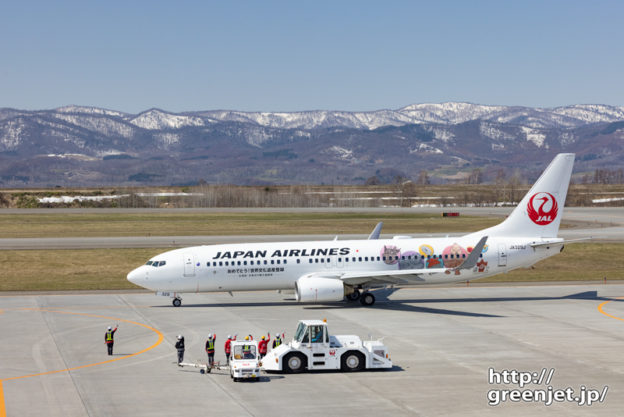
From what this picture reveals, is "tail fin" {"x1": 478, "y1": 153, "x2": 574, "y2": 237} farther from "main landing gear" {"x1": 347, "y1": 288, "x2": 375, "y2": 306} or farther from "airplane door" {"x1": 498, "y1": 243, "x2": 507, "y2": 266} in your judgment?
"main landing gear" {"x1": 347, "y1": 288, "x2": 375, "y2": 306}

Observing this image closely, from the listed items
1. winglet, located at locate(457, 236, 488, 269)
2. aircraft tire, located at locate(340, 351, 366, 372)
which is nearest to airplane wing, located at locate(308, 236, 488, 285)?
winglet, located at locate(457, 236, 488, 269)

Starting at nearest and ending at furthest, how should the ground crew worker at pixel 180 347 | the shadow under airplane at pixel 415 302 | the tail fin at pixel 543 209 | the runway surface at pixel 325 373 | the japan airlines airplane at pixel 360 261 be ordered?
the runway surface at pixel 325 373, the ground crew worker at pixel 180 347, the shadow under airplane at pixel 415 302, the japan airlines airplane at pixel 360 261, the tail fin at pixel 543 209

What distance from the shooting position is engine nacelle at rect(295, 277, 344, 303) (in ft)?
161

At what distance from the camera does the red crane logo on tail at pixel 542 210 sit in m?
54.1

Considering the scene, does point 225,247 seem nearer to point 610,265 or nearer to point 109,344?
point 109,344

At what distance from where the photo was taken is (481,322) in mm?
45281

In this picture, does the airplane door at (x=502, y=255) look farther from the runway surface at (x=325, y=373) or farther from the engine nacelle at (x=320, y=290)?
the engine nacelle at (x=320, y=290)

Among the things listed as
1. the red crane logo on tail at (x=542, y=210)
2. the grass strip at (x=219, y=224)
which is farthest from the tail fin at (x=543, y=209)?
the grass strip at (x=219, y=224)

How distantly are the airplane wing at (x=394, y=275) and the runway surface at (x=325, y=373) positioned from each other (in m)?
1.84

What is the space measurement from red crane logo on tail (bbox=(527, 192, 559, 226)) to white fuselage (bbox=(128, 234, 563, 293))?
1462 millimetres

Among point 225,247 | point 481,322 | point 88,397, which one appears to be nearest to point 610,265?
point 481,322

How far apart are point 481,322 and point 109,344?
22.0 m

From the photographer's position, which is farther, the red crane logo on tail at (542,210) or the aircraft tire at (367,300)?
the red crane logo on tail at (542,210)

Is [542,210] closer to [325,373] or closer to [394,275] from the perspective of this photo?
[394,275]
